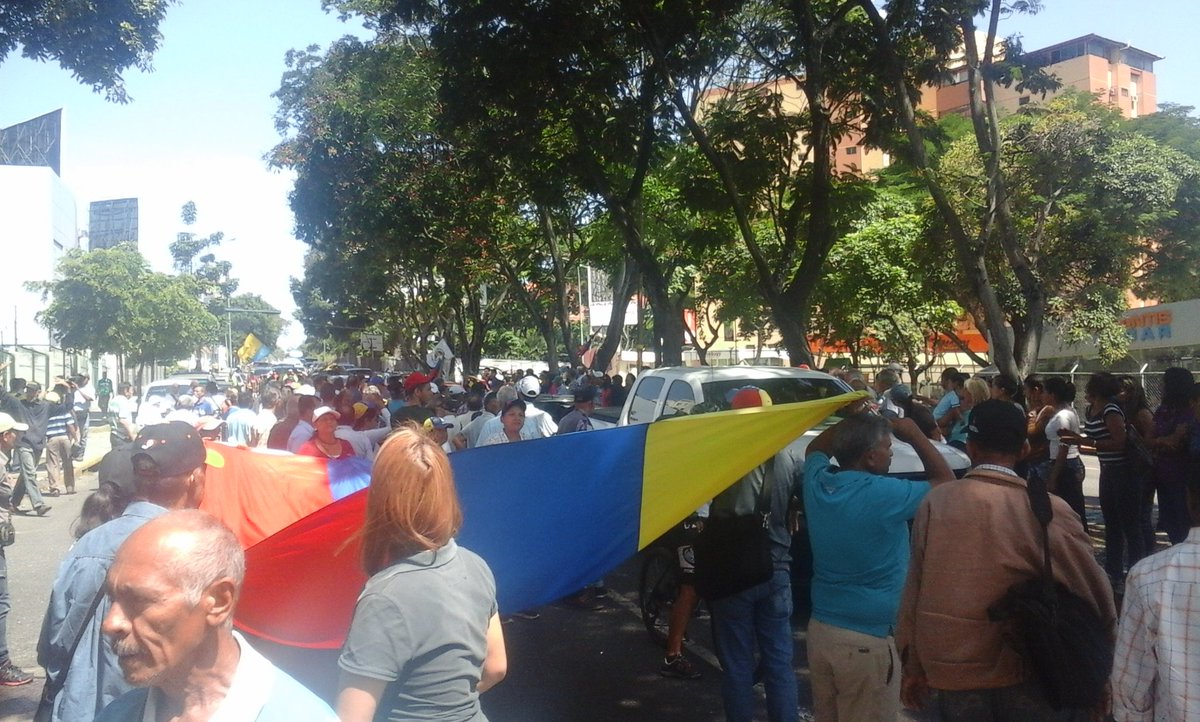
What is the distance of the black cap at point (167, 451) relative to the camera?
3.51 meters

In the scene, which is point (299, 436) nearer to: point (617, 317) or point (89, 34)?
point (89, 34)

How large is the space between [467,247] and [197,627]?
23.1 m

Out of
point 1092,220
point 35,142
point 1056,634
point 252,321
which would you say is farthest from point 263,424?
point 252,321

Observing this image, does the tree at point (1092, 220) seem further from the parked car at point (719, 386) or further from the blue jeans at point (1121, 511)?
the blue jeans at point (1121, 511)

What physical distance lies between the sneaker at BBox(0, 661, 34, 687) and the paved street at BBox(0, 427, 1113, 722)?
40 mm

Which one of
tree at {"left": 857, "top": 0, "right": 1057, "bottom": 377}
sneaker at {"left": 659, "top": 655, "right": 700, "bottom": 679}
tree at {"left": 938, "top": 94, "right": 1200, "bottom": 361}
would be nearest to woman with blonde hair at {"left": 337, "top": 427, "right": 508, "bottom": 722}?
sneaker at {"left": 659, "top": 655, "right": 700, "bottom": 679}

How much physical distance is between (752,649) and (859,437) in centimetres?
133

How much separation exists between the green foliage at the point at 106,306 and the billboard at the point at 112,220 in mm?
72053

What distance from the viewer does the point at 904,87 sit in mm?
11711

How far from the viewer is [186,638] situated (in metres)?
1.93

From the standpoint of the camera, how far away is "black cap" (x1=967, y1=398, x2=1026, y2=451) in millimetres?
3381

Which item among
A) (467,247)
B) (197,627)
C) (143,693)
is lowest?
(143,693)

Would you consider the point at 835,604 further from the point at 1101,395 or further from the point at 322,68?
the point at 322,68

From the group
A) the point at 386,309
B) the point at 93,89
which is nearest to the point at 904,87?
the point at 93,89
